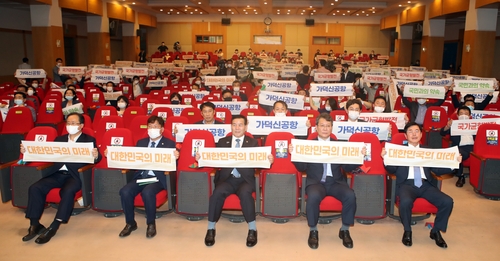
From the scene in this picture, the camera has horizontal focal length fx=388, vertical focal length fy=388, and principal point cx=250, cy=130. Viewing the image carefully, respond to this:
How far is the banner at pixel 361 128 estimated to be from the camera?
17.5 feet

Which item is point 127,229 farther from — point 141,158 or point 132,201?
point 141,158

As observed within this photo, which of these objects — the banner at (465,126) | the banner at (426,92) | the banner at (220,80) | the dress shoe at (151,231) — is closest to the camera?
the dress shoe at (151,231)

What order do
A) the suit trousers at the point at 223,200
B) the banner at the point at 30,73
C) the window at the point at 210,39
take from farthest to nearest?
the window at the point at 210,39
the banner at the point at 30,73
the suit trousers at the point at 223,200

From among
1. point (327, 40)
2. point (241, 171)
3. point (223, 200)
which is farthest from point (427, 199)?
point (327, 40)

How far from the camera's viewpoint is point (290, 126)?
5824mm

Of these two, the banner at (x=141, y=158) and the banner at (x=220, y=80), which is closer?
the banner at (x=141, y=158)

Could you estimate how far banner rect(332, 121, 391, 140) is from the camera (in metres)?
5.34

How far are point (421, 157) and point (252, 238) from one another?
82.1 inches

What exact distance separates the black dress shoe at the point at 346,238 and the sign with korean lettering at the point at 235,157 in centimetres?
112

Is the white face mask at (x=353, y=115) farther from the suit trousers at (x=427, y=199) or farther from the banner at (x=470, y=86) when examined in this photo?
the banner at (x=470, y=86)

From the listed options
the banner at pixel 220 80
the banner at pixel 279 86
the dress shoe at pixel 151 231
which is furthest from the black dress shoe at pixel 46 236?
the banner at pixel 220 80

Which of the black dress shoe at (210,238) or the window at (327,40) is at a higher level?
the window at (327,40)

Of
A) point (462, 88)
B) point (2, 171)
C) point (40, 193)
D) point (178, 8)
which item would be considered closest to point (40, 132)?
point (2, 171)

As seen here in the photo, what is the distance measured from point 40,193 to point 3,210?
43.8 inches
